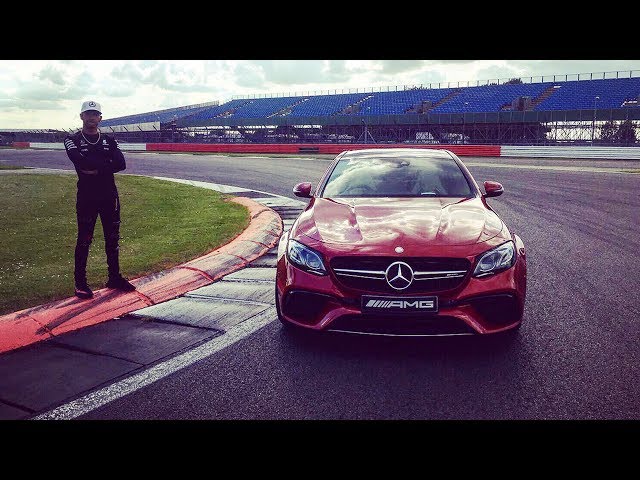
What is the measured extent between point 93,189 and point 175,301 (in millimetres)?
1288

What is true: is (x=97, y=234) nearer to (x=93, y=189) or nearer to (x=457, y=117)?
(x=93, y=189)

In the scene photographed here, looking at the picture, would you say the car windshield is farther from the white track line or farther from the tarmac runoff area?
the white track line

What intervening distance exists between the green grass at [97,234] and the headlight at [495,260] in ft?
11.9

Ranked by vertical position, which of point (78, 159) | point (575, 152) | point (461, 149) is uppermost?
point (78, 159)

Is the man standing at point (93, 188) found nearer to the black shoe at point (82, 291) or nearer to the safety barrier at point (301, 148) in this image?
the black shoe at point (82, 291)

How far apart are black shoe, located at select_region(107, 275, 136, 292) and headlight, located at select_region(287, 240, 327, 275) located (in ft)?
6.54

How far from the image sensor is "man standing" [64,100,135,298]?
15.5 ft

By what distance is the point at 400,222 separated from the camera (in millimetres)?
3959

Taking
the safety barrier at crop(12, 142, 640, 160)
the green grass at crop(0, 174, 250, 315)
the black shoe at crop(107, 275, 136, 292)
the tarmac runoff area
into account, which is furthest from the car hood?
the safety barrier at crop(12, 142, 640, 160)

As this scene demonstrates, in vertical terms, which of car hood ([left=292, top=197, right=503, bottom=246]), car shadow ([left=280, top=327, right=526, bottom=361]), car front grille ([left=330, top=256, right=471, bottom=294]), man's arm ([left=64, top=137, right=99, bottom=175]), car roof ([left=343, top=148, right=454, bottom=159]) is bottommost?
car shadow ([left=280, top=327, right=526, bottom=361])

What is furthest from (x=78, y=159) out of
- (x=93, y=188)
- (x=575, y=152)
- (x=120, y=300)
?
(x=575, y=152)

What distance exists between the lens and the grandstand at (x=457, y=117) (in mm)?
33375
